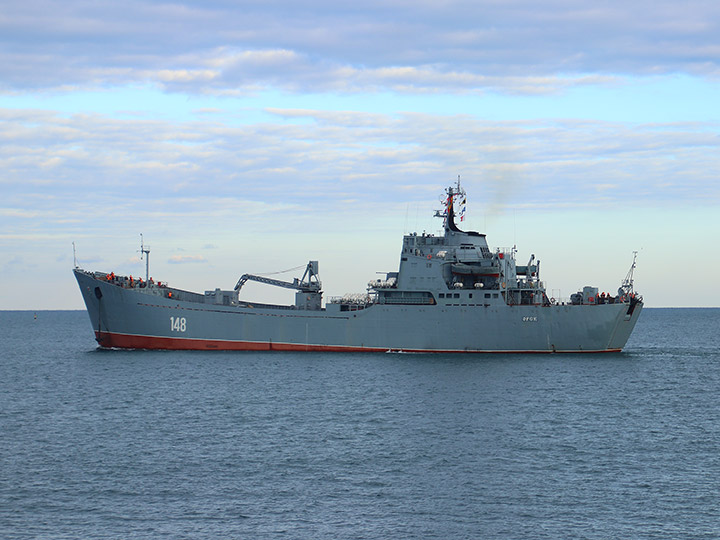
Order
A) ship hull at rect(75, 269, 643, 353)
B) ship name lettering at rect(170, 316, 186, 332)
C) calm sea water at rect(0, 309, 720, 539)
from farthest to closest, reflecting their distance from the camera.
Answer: ship name lettering at rect(170, 316, 186, 332), ship hull at rect(75, 269, 643, 353), calm sea water at rect(0, 309, 720, 539)

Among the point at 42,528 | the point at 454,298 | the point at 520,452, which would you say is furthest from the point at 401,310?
the point at 42,528

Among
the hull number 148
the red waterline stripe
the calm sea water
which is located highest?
the hull number 148

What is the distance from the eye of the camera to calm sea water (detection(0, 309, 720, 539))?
1044 inches

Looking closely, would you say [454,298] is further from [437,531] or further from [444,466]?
[437,531]

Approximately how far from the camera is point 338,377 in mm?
57312

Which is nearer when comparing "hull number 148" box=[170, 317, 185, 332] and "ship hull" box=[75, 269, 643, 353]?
"ship hull" box=[75, 269, 643, 353]

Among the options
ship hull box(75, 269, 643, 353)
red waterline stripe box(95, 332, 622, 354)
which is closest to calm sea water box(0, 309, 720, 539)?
ship hull box(75, 269, 643, 353)

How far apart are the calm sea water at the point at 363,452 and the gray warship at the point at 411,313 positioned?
15.5ft

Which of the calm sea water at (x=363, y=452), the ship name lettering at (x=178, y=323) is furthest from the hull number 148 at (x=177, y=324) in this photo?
the calm sea water at (x=363, y=452)

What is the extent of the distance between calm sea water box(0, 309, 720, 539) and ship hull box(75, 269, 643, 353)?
4.54 m

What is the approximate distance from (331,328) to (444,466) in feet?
120

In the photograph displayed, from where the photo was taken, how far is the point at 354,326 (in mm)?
68375

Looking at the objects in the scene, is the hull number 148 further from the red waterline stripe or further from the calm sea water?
the calm sea water

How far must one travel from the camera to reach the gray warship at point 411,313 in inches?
2589
